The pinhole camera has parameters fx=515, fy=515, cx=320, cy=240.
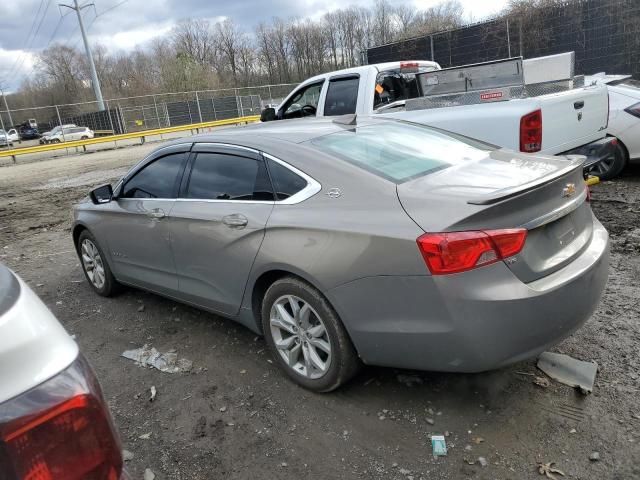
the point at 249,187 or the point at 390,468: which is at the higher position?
the point at 249,187

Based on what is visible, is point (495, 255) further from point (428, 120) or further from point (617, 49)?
point (617, 49)

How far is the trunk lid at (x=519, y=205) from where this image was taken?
8.13 ft

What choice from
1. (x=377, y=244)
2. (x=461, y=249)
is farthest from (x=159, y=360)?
(x=461, y=249)

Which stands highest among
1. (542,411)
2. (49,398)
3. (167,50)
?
(167,50)

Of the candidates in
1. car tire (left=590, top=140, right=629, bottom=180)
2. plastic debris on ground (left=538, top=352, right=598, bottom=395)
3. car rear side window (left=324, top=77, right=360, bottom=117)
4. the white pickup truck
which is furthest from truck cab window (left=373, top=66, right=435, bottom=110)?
plastic debris on ground (left=538, top=352, right=598, bottom=395)

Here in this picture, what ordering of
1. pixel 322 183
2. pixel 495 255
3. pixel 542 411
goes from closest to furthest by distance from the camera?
pixel 495 255, pixel 542 411, pixel 322 183

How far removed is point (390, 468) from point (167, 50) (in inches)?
3284

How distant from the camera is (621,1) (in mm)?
17438

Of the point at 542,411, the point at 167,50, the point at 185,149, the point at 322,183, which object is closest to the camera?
the point at 542,411

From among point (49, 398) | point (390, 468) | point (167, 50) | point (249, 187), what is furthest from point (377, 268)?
point (167, 50)

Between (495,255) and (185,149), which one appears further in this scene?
(185,149)

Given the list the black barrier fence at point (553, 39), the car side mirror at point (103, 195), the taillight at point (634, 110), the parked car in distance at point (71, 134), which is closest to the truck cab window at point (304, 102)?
the car side mirror at point (103, 195)

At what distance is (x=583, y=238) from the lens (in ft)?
9.67

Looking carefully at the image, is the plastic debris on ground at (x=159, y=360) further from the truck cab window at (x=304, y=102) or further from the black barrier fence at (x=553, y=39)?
the black barrier fence at (x=553, y=39)
